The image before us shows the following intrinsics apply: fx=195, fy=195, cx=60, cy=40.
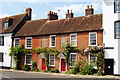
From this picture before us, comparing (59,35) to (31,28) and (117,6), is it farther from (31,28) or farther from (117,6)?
(117,6)

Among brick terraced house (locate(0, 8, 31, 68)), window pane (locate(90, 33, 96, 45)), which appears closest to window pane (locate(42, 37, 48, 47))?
brick terraced house (locate(0, 8, 31, 68))

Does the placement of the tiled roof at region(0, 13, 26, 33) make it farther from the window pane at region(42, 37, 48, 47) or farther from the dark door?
the dark door

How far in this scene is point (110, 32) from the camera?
23250 millimetres

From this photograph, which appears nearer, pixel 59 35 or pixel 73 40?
pixel 73 40

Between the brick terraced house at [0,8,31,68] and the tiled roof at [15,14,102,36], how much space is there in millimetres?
1222

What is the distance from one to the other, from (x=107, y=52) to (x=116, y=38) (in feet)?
6.42

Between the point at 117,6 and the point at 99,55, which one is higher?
the point at 117,6

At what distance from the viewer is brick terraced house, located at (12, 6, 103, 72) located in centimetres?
2491

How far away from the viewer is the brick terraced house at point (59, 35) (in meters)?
24.9

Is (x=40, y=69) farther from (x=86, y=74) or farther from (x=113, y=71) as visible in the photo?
(x=113, y=71)

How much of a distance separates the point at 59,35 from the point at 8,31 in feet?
35.7

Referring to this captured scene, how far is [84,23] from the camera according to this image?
26.7 metres

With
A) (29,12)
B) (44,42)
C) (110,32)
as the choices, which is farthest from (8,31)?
(110,32)

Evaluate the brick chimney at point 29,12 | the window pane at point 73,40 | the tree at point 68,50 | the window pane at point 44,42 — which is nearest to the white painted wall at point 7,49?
the brick chimney at point 29,12
